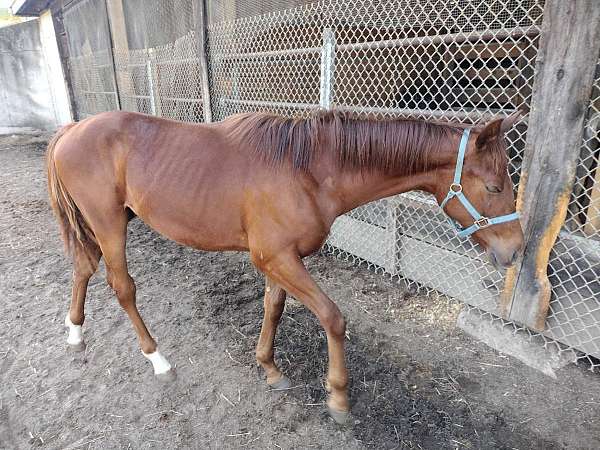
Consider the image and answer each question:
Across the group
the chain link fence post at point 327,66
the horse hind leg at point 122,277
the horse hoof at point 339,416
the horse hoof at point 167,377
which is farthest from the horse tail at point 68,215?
the chain link fence post at point 327,66

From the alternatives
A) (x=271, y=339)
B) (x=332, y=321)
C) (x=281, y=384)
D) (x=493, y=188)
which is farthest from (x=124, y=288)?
(x=493, y=188)

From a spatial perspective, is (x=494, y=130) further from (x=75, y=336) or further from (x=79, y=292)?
(x=75, y=336)

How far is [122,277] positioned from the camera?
217 cm

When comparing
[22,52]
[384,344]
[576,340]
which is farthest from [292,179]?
[22,52]

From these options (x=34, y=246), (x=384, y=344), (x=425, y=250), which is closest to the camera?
(x=384, y=344)

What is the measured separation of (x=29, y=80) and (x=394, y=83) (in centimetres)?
1354

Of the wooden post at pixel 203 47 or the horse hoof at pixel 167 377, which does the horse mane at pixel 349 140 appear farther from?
the wooden post at pixel 203 47

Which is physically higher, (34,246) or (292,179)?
(292,179)

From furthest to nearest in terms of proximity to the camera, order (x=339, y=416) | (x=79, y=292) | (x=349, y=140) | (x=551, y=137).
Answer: (x=79, y=292) → (x=551, y=137) → (x=339, y=416) → (x=349, y=140)

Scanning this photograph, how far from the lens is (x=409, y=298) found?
299 cm

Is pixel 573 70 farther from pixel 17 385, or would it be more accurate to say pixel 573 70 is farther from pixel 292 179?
pixel 17 385

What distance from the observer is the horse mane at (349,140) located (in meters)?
1.60

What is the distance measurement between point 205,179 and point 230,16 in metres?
3.28

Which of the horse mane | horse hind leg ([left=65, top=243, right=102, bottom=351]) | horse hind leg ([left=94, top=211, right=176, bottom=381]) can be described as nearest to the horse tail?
horse hind leg ([left=65, top=243, right=102, bottom=351])
